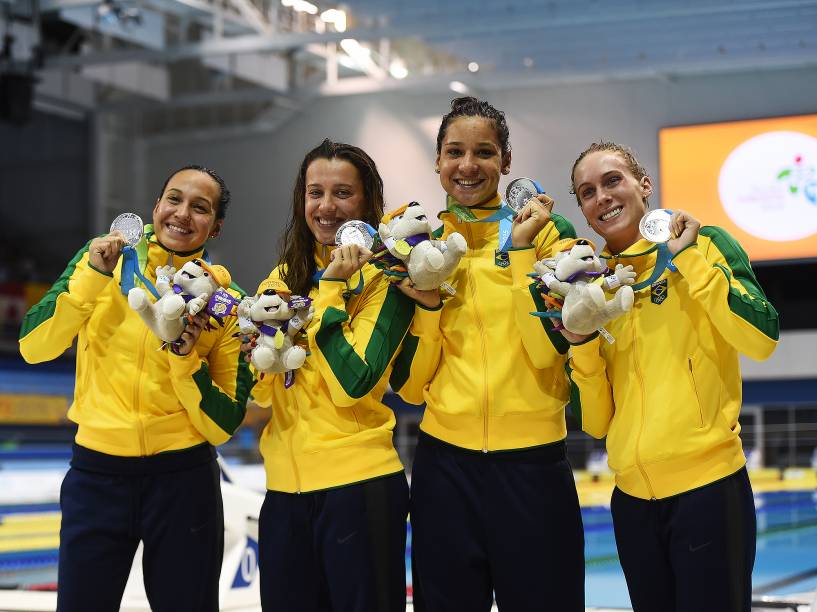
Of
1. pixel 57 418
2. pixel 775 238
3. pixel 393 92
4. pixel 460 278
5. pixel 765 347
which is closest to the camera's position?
pixel 765 347

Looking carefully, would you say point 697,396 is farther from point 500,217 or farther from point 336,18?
point 336,18

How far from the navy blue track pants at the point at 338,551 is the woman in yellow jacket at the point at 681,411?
1.85ft

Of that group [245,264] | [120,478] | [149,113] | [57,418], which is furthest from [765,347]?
[149,113]

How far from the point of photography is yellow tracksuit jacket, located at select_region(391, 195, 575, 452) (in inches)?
101

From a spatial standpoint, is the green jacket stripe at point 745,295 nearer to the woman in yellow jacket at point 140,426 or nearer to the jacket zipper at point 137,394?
the woman in yellow jacket at point 140,426

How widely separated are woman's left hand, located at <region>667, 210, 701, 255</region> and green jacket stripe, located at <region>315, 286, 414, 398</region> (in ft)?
2.23

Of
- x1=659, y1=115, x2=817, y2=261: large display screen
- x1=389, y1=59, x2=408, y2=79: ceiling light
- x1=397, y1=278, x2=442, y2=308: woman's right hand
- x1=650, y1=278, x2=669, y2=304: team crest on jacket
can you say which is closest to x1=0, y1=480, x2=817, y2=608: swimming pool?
x1=650, y1=278, x2=669, y2=304: team crest on jacket

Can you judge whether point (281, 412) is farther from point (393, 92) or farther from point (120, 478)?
point (393, 92)

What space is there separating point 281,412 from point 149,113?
60.7 feet

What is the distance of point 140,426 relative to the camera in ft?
9.49

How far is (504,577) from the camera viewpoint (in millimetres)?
2537

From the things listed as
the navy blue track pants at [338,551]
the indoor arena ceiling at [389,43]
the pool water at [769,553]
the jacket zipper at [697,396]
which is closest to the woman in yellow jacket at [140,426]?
the navy blue track pants at [338,551]

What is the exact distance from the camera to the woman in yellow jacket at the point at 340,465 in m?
2.54

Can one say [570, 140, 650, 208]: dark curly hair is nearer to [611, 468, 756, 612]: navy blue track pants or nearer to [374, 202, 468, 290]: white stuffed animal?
[374, 202, 468, 290]: white stuffed animal
